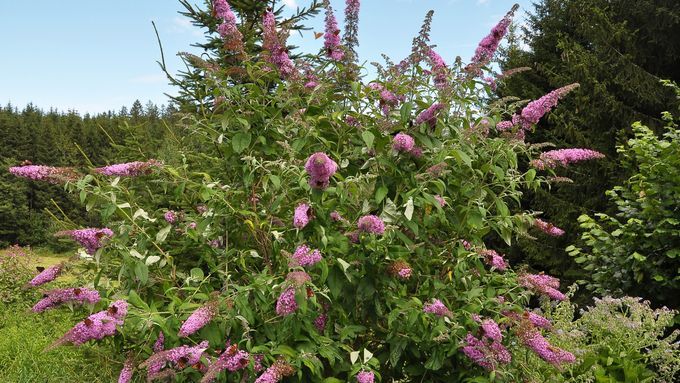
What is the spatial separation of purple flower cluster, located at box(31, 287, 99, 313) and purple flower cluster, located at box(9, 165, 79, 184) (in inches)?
18.0

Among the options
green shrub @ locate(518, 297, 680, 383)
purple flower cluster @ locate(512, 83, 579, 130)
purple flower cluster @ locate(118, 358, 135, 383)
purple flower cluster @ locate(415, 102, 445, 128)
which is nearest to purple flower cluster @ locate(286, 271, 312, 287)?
purple flower cluster @ locate(118, 358, 135, 383)

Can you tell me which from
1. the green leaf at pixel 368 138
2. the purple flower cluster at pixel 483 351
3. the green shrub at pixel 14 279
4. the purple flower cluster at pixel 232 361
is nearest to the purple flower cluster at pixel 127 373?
the purple flower cluster at pixel 232 361

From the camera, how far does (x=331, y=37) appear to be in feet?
10.2

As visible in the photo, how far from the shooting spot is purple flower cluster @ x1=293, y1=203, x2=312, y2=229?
6.87 feet

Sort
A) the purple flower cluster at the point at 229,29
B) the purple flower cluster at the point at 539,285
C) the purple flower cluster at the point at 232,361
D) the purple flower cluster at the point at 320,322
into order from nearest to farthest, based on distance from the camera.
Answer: the purple flower cluster at the point at 232,361 → the purple flower cluster at the point at 320,322 → the purple flower cluster at the point at 539,285 → the purple flower cluster at the point at 229,29

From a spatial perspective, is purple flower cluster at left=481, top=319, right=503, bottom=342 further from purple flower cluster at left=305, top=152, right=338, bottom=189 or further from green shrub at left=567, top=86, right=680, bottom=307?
green shrub at left=567, top=86, right=680, bottom=307

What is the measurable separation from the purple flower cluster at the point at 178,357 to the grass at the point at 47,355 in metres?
1.19

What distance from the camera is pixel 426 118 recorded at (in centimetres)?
237

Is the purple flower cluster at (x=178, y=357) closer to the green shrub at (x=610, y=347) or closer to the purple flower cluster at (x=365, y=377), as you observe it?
the purple flower cluster at (x=365, y=377)

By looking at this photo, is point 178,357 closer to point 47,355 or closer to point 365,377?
point 365,377

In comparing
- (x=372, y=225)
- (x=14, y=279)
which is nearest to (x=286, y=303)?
(x=372, y=225)

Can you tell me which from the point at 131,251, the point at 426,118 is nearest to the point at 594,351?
the point at 426,118

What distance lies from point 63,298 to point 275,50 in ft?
5.19

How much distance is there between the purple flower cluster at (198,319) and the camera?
6.22 ft
